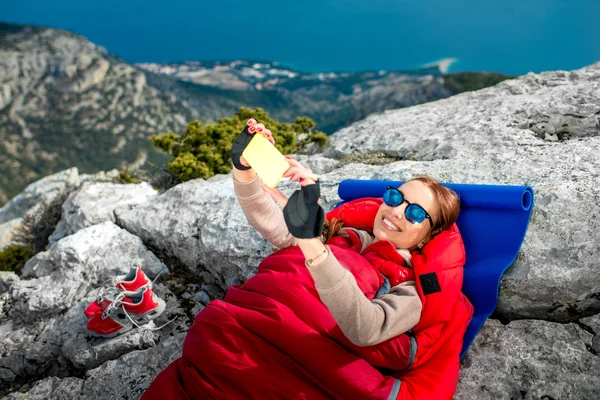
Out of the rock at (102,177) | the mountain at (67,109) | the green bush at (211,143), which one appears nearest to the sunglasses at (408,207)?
the green bush at (211,143)

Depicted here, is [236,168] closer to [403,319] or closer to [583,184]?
[403,319]

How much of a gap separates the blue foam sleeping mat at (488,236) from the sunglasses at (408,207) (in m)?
0.76

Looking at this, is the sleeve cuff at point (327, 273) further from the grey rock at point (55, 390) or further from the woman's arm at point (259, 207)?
the grey rock at point (55, 390)

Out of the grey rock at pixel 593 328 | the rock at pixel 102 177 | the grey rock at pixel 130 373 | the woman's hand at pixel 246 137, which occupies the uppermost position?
the woman's hand at pixel 246 137

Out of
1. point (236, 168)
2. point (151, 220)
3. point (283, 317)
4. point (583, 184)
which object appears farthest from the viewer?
point (151, 220)

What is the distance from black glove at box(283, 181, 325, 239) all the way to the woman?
185 millimetres

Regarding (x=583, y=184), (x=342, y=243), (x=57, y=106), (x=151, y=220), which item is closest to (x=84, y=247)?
(x=151, y=220)

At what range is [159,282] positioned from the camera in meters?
5.09

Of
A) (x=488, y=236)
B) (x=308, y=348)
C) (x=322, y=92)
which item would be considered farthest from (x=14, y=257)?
(x=322, y=92)

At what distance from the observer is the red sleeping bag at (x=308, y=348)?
8.84ft

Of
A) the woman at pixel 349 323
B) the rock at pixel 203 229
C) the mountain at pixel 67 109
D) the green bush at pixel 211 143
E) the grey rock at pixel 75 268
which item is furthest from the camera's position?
the mountain at pixel 67 109

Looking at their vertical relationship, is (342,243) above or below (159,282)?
above

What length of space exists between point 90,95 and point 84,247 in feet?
334

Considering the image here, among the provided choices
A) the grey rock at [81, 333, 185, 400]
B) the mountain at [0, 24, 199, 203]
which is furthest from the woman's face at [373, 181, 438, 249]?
the mountain at [0, 24, 199, 203]
